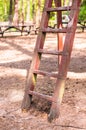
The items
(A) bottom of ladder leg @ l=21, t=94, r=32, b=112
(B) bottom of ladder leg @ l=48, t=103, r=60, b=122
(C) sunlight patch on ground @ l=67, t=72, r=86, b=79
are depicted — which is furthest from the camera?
(C) sunlight patch on ground @ l=67, t=72, r=86, b=79

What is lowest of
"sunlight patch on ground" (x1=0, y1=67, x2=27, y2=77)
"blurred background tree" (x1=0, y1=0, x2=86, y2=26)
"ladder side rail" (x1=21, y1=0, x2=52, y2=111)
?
"blurred background tree" (x1=0, y1=0, x2=86, y2=26)

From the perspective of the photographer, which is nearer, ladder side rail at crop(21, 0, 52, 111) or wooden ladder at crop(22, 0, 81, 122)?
wooden ladder at crop(22, 0, 81, 122)

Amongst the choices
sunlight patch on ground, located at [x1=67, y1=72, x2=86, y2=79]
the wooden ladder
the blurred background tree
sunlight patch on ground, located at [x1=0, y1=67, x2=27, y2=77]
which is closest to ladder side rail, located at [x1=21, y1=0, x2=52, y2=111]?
the wooden ladder

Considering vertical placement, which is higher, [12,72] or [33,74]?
[33,74]

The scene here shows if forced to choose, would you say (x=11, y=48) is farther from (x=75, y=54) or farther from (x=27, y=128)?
(x=27, y=128)

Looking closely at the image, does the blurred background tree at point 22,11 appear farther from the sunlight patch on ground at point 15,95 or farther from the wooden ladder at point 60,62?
the sunlight patch on ground at point 15,95

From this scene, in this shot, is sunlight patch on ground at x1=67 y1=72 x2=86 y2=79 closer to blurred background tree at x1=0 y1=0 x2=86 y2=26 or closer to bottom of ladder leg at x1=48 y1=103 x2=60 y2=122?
Result: blurred background tree at x1=0 y1=0 x2=86 y2=26

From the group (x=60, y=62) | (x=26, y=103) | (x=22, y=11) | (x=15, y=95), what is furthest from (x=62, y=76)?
(x=22, y=11)

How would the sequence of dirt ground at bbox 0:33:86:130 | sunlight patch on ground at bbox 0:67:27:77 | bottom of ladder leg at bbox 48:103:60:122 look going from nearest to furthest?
dirt ground at bbox 0:33:86:130, bottom of ladder leg at bbox 48:103:60:122, sunlight patch on ground at bbox 0:67:27:77

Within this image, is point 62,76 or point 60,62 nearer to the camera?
point 62,76

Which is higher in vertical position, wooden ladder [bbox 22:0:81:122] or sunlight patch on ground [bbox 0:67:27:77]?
wooden ladder [bbox 22:0:81:122]

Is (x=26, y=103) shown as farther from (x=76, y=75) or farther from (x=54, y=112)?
(x=76, y=75)

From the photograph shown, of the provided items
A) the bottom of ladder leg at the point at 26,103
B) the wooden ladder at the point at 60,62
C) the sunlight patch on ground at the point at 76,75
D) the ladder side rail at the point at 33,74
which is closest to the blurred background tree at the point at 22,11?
the sunlight patch on ground at the point at 76,75

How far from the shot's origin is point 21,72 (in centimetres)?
844
